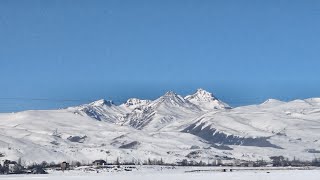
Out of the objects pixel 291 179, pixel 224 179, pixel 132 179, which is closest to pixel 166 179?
pixel 132 179

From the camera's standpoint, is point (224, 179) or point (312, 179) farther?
point (224, 179)

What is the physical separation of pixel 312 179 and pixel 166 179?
1089 inches

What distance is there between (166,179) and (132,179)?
22.8 feet

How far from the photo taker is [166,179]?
393 ft

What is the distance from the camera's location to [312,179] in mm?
115188

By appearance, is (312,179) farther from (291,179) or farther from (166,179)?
(166,179)

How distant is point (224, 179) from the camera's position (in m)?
130

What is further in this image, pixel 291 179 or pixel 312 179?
pixel 291 179

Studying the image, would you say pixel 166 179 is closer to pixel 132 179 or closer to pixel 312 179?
pixel 132 179

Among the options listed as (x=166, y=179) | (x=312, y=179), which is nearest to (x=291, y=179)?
(x=312, y=179)

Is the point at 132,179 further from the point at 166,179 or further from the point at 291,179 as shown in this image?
the point at 291,179

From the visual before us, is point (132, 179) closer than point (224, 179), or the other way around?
point (132, 179)

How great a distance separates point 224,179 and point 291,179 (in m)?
13.9

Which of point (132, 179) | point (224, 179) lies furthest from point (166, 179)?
point (224, 179)
